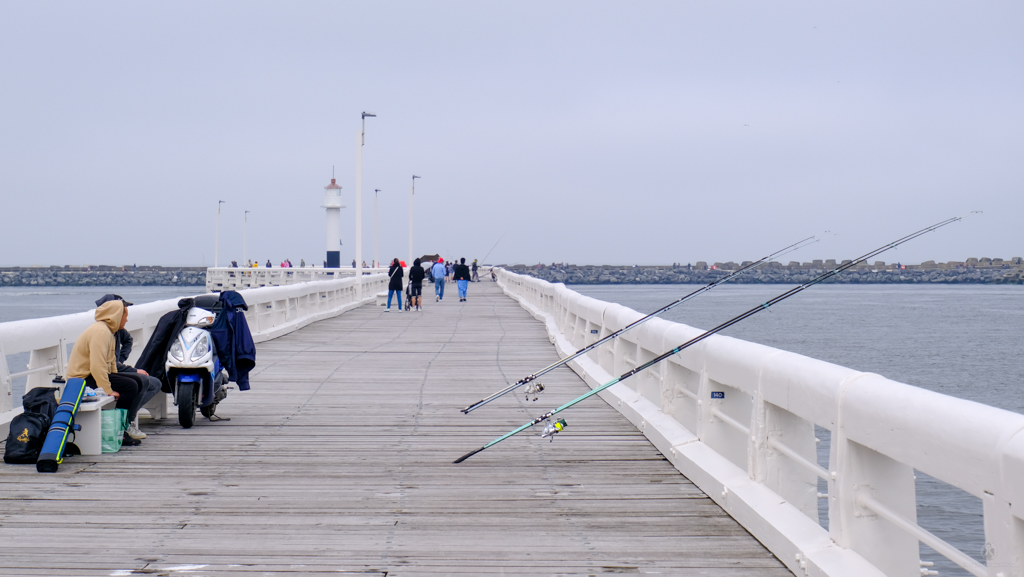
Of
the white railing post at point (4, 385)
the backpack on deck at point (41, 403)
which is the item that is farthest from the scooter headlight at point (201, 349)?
the backpack on deck at point (41, 403)

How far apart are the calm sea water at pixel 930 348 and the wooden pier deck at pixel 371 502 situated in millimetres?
3375

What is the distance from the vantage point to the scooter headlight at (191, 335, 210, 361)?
9.27m

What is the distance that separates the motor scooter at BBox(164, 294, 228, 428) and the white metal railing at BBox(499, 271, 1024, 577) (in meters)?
4.49

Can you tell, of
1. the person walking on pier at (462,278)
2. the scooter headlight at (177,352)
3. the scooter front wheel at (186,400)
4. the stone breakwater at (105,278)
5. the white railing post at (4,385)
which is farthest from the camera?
the stone breakwater at (105,278)

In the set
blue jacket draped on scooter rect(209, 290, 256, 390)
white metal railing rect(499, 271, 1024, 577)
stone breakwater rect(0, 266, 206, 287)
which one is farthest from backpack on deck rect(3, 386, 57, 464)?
stone breakwater rect(0, 266, 206, 287)

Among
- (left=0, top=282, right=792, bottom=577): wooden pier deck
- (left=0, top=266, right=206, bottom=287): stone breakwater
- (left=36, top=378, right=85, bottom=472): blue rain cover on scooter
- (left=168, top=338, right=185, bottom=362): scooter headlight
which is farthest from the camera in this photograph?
(left=0, top=266, right=206, bottom=287): stone breakwater

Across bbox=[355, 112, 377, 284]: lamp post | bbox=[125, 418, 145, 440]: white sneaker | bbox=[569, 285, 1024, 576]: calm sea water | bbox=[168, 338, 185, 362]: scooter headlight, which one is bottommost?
bbox=[569, 285, 1024, 576]: calm sea water

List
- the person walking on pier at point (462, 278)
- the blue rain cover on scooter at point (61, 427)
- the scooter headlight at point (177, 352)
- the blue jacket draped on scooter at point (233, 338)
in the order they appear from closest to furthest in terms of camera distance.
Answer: the blue rain cover on scooter at point (61, 427)
the scooter headlight at point (177, 352)
the blue jacket draped on scooter at point (233, 338)
the person walking on pier at point (462, 278)

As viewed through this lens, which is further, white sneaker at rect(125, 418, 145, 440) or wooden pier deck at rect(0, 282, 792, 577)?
white sneaker at rect(125, 418, 145, 440)

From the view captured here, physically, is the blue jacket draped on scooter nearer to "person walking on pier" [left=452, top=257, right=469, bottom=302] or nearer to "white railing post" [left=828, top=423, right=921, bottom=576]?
"white railing post" [left=828, top=423, right=921, bottom=576]

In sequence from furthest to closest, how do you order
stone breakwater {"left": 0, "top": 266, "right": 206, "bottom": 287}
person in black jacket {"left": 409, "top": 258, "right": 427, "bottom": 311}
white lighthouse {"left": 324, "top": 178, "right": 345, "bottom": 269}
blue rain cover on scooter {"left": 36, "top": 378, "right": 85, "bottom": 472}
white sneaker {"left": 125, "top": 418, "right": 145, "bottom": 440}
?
stone breakwater {"left": 0, "top": 266, "right": 206, "bottom": 287} → white lighthouse {"left": 324, "top": 178, "right": 345, "bottom": 269} → person in black jacket {"left": 409, "top": 258, "right": 427, "bottom": 311} → white sneaker {"left": 125, "top": 418, "right": 145, "bottom": 440} → blue rain cover on scooter {"left": 36, "top": 378, "right": 85, "bottom": 472}

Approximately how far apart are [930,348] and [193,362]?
170ft

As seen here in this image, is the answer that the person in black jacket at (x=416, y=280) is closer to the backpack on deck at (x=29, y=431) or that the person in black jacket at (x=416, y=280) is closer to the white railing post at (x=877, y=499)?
the backpack on deck at (x=29, y=431)

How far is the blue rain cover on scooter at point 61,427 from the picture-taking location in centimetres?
732
